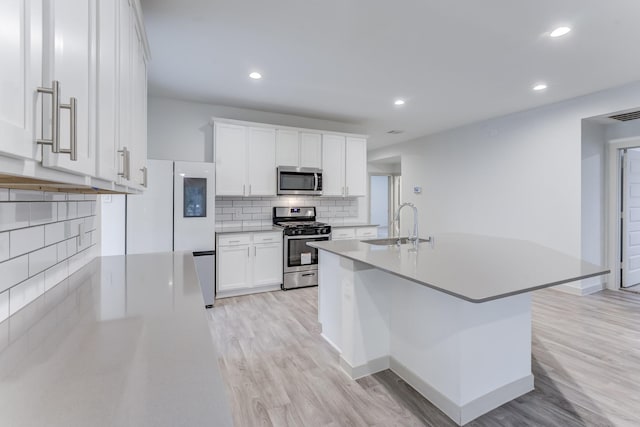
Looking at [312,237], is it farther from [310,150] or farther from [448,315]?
[448,315]

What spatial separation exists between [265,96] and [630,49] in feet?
12.5

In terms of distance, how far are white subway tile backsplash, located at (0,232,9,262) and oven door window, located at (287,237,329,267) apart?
3438mm

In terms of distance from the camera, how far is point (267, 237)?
4.32 metres

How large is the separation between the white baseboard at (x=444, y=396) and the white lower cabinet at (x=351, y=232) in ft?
8.22

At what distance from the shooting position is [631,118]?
4.13 meters

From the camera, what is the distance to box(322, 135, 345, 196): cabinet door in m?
4.95

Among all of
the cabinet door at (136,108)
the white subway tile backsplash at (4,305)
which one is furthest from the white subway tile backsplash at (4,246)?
the cabinet door at (136,108)

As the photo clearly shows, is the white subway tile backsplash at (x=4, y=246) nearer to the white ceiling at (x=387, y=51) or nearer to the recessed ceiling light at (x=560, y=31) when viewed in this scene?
the white ceiling at (x=387, y=51)

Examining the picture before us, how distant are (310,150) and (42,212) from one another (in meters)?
3.83

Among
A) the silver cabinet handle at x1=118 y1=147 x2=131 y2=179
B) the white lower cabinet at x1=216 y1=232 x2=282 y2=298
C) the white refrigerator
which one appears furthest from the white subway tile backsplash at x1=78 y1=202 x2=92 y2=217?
the white lower cabinet at x1=216 y1=232 x2=282 y2=298

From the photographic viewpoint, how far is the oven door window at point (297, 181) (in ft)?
14.9

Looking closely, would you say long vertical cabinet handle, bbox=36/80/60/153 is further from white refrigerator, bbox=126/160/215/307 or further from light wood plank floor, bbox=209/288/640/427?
white refrigerator, bbox=126/160/215/307

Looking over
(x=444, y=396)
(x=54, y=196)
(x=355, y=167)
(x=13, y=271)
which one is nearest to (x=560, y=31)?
(x=444, y=396)

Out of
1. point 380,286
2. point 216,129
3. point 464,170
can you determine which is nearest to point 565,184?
point 464,170
